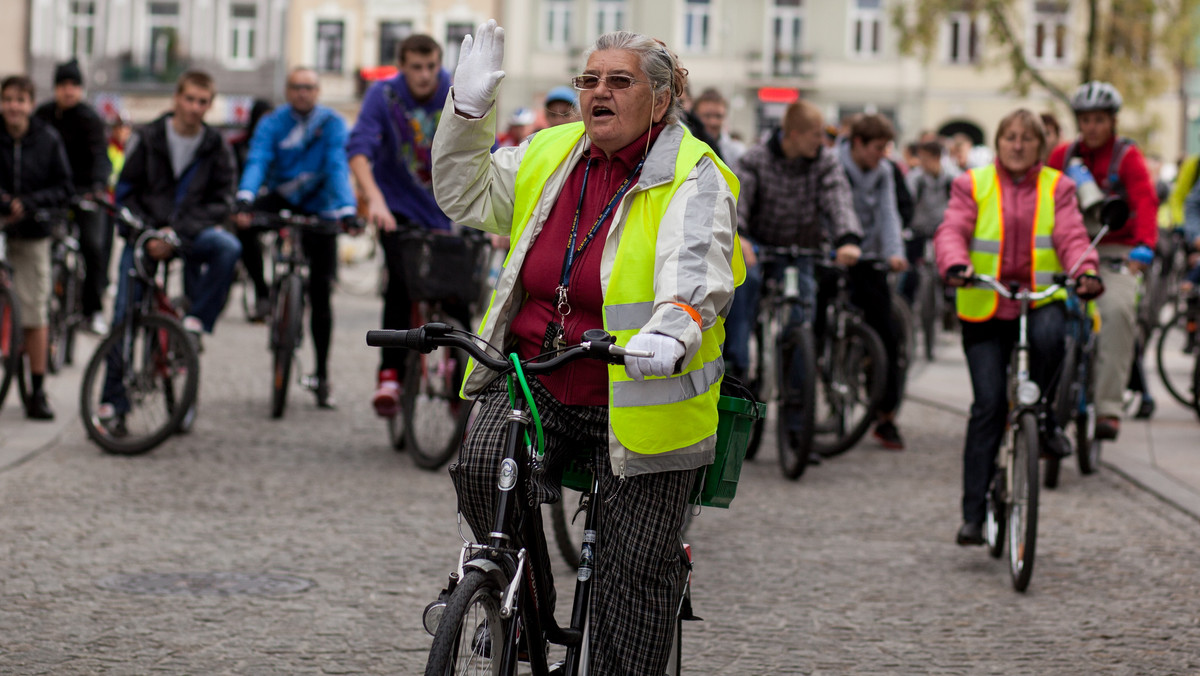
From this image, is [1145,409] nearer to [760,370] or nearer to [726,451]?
[760,370]

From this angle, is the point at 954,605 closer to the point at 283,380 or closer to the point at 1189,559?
the point at 1189,559

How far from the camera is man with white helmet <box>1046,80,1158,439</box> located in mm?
9000

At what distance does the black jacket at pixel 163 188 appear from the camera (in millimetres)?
9125

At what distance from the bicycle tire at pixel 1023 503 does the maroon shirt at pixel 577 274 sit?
2748mm

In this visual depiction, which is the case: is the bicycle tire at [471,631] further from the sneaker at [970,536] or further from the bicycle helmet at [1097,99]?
the bicycle helmet at [1097,99]

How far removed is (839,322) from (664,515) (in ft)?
18.7

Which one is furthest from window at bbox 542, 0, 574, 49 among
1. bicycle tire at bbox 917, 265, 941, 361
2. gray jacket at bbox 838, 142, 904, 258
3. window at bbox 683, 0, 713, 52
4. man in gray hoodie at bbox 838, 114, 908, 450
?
gray jacket at bbox 838, 142, 904, 258

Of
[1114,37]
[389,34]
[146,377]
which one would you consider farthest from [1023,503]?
[389,34]

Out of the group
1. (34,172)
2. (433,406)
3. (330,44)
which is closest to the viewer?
(433,406)

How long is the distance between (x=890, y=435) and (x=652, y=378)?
6463mm

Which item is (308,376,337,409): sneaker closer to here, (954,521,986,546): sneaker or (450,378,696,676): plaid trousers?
(954,521,986,546): sneaker

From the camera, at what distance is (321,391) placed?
10586 millimetres

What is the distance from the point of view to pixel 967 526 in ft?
22.3

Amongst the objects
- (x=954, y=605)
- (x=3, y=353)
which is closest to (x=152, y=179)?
(x=3, y=353)
